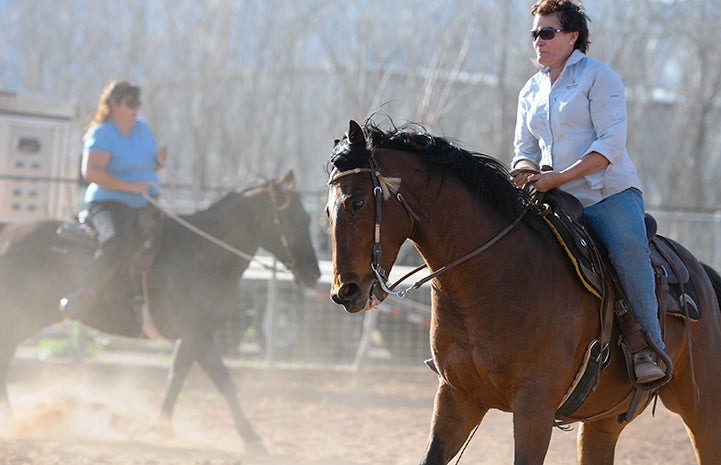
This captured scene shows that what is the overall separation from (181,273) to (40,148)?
6.83 meters

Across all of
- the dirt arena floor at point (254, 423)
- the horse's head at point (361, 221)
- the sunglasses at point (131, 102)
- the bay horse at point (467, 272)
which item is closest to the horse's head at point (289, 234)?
the sunglasses at point (131, 102)

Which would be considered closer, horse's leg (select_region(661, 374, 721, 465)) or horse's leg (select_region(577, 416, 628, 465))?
horse's leg (select_region(661, 374, 721, 465))

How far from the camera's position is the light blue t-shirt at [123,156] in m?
8.26

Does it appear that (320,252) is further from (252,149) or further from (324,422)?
(252,149)

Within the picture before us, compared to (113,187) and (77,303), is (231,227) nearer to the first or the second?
(113,187)

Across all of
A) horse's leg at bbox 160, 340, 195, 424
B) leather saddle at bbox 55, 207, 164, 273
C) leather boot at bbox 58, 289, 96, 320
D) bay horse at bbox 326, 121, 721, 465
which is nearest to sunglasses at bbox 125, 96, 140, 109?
leather saddle at bbox 55, 207, 164, 273

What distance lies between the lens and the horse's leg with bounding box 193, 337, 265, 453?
7.76 meters

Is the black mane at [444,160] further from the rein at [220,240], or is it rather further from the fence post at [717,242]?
the fence post at [717,242]

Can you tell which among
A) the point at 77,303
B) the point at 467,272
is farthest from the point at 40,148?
the point at 467,272

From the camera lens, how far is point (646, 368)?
4434 mm

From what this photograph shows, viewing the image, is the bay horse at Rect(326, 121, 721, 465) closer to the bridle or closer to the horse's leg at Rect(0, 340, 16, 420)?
the bridle

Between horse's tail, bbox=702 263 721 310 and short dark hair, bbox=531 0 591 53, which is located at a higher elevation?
short dark hair, bbox=531 0 591 53

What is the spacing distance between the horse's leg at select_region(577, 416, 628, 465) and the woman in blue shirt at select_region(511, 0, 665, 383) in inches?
32.4

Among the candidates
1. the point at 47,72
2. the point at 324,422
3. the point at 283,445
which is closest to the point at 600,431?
the point at 283,445
